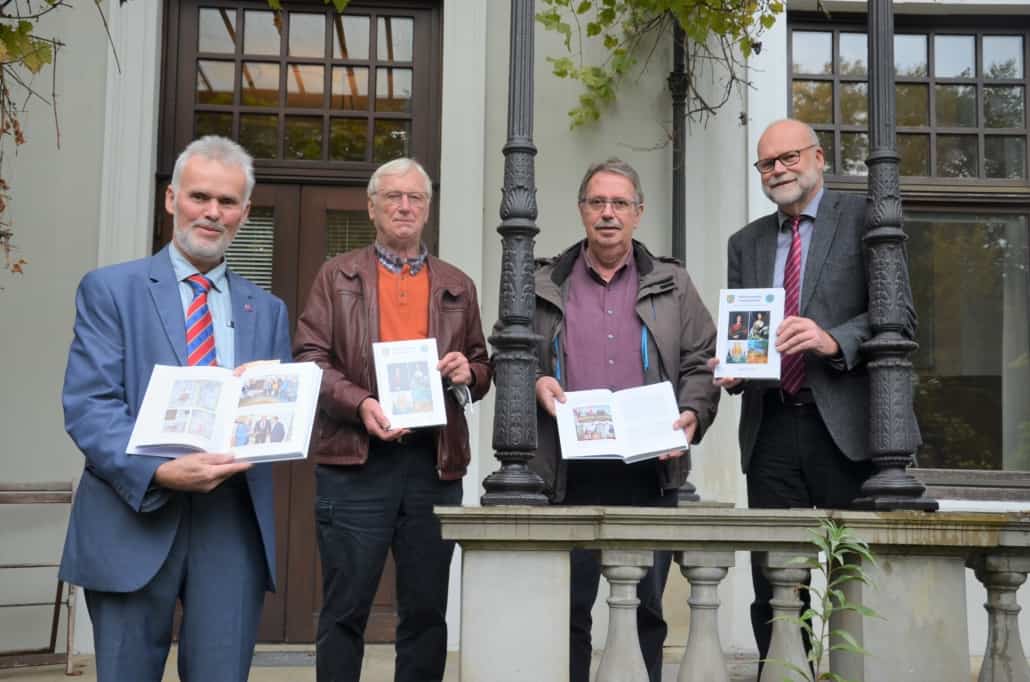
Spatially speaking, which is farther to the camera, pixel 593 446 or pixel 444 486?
pixel 444 486

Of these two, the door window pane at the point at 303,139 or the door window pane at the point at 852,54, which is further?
the door window pane at the point at 852,54

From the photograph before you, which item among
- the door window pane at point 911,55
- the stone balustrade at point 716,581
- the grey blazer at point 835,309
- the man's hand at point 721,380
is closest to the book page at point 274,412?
the stone balustrade at point 716,581

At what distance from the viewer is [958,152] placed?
6.28 m

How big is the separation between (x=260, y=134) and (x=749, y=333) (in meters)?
3.63

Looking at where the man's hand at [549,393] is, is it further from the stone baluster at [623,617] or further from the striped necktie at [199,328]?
the striped necktie at [199,328]

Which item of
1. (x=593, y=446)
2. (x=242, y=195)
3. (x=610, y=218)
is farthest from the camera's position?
(x=610, y=218)

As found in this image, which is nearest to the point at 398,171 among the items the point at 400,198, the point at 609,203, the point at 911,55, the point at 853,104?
the point at 400,198

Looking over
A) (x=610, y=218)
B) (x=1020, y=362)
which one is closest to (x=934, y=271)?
(x=1020, y=362)

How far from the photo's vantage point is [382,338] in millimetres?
3832

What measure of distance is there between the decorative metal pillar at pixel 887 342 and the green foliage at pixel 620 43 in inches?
82.8

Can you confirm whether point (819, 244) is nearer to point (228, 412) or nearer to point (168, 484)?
point (228, 412)

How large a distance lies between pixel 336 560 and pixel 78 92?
3.35m

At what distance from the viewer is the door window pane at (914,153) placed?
6.26 m

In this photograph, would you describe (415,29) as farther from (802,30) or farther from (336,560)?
(336,560)
